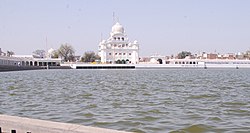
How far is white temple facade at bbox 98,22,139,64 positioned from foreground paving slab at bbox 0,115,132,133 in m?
117

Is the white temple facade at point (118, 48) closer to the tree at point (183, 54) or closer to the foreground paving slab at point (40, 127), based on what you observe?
the tree at point (183, 54)

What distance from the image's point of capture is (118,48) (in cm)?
12312

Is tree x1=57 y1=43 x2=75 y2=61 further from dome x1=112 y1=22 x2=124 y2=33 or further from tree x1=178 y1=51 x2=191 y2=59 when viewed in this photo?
tree x1=178 y1=51 x2=191 y2=59

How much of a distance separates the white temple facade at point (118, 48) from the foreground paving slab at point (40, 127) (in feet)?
384

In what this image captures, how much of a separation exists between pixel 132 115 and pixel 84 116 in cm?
143

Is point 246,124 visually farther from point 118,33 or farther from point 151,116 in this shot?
point 118,33

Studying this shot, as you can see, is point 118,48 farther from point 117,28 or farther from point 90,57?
point 90,57

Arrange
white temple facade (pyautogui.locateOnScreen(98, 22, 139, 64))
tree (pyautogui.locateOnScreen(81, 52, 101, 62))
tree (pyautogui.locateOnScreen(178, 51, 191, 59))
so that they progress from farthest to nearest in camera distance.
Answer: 1. tree (pyautogui.locateOnScreen(178, 51, 191, 59))
2. tree (pyautogui.locateOnScreen(81, 52, 101, 62))
3. white temple facade (pyautogui.locateOnScreen(98, 22, 139, 64))

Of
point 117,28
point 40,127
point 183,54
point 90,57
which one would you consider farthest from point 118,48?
point 40,127

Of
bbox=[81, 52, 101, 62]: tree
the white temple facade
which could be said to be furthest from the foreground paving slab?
bbox=[81, 52, 101, 62]: tree

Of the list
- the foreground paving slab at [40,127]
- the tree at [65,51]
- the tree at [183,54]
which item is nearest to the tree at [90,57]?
the tree at [65,51]

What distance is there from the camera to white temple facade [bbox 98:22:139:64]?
123 m

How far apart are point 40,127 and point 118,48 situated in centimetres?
11825

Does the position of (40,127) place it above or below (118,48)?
below
